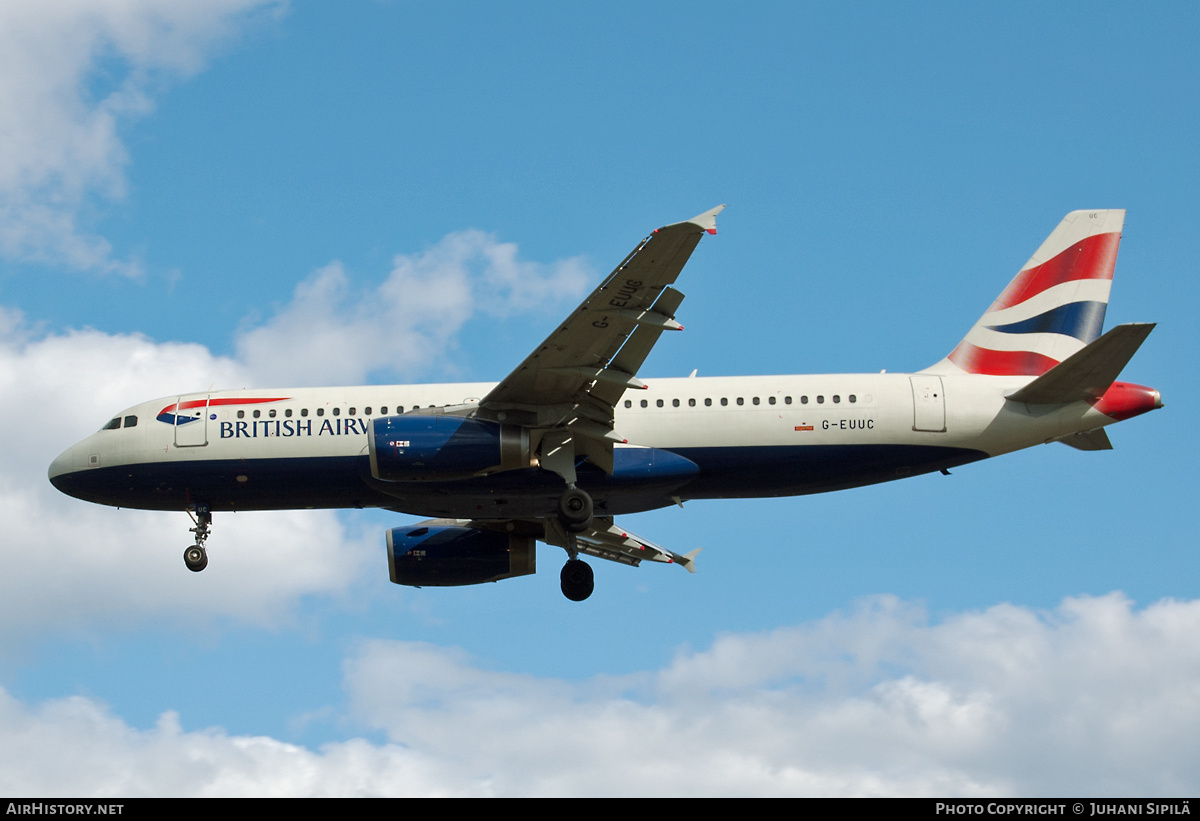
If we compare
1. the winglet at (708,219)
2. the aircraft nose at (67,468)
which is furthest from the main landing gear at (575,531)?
the aircraft nose at (67,468)

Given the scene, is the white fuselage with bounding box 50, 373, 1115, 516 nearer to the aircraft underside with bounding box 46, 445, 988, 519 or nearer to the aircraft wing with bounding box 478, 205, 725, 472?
the aircraft underside with bounding box 46, 445, 988, 519

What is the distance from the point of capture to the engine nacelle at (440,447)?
2456 centimetres

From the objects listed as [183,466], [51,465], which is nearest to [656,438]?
[183,466]

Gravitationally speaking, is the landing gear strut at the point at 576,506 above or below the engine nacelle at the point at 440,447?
below

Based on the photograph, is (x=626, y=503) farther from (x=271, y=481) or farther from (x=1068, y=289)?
Result: (x=1068, y=289)

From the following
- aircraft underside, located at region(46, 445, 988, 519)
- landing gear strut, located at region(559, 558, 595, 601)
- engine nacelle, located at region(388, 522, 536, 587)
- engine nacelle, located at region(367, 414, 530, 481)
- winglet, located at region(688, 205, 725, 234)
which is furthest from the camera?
engine nacelle, located at region(388, 522, 536, 587)

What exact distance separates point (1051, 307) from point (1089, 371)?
4129 mm

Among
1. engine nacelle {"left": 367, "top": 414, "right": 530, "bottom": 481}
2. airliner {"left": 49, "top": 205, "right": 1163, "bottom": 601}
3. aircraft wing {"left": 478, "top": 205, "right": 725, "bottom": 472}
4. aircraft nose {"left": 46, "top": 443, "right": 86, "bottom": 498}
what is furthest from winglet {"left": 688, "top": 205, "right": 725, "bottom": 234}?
aircraft nose {"left": 46, "top": 443, "right": 86, "bottom": 498}

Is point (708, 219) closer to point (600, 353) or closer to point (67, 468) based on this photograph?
point (600, 353)

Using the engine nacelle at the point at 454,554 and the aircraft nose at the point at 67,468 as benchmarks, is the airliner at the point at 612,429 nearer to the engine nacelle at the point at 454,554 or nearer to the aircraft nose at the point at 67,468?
the aircraft nose at the point at 67,468

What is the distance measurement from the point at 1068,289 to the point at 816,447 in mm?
7591

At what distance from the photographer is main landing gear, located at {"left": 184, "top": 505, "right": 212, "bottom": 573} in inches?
1093

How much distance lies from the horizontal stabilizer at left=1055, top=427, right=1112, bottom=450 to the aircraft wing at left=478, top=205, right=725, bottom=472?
31.1 ft

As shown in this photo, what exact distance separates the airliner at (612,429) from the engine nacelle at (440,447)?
0.11 ft
